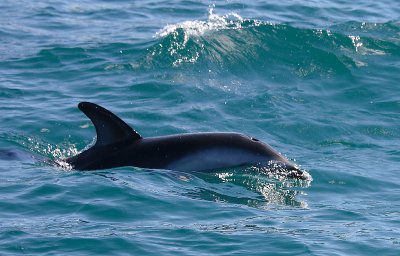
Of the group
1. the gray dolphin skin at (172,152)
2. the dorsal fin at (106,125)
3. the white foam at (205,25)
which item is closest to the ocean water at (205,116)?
the white foam at (205,25)

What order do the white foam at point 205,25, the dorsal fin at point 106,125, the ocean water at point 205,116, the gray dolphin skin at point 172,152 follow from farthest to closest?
the white foam at point 205,25 → the gray dolphin skin at point 172,152 → the dorsal fin at point 106,125 → the ocean water at point 205,116

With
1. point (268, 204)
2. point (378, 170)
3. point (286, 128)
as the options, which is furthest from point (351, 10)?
point (268, 204)

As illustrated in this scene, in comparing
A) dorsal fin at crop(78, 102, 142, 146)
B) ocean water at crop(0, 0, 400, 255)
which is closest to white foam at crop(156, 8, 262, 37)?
ocean water at crop(0, 0, 400, 255)

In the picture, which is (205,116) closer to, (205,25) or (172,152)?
(172,152)

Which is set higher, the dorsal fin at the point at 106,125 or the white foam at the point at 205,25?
the white foam at the point at 205,25

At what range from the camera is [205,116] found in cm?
1792

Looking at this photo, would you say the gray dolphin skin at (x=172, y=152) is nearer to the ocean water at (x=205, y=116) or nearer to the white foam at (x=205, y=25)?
the ocean water at (x=205, y=116)

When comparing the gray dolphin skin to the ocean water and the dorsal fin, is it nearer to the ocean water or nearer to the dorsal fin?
the dorsal fin

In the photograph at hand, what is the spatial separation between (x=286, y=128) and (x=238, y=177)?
Result: 3808 mm

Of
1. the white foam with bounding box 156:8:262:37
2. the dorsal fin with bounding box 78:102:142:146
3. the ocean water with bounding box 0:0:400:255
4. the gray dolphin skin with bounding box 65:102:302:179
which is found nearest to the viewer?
the ocean water with bounding box 0:0:400:255

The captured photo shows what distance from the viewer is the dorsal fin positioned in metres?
13.5

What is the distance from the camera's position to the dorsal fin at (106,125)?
1354 centimetres

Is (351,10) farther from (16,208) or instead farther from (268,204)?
(16,208)

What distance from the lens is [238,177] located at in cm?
1392
